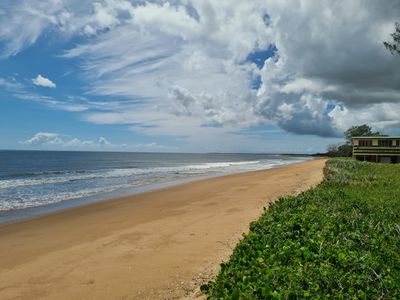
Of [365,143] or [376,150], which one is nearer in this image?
[376,150]

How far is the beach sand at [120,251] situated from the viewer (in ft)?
22.4

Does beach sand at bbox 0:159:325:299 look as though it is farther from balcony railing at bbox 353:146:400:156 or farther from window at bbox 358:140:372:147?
window at bbox 358:140:372:147

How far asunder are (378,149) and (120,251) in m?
45.1

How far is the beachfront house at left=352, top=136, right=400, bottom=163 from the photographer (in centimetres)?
4496

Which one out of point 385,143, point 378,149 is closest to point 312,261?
point 378,149

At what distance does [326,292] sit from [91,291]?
15.1 ft

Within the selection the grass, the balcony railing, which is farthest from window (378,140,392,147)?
the grass

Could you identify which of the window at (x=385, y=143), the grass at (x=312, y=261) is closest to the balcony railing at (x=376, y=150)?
the window at (x=385, y=143)

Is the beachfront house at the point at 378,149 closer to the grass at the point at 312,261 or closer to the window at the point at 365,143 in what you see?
the window at the point at 365,143

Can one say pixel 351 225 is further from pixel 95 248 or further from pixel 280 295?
pixel 95 248

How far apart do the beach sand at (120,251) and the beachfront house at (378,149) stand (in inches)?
1430

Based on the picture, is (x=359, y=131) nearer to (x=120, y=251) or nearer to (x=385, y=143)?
(x=385, y=143)

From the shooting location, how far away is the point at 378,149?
46.3 metres

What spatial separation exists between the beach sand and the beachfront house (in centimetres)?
3633
